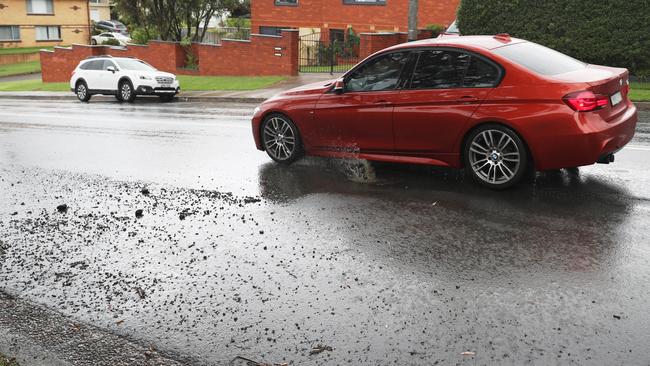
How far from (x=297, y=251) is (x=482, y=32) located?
52.6ft

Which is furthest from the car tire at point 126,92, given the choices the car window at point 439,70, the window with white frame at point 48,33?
the window with white frame at point 48,33

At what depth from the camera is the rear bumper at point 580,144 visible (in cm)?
670

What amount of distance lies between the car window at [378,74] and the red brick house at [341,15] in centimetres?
2287

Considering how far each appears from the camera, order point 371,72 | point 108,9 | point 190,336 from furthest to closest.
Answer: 1. point 108,9
2. point 371,72
3. point 190,336

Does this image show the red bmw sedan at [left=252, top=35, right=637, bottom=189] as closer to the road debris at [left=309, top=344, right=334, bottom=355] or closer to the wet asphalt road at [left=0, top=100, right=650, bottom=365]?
the wet asphalt road at [left=0, top=100, right=650, bottom=365]

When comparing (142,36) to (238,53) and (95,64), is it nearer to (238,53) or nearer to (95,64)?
(238,53)

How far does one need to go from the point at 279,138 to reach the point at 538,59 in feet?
11.7

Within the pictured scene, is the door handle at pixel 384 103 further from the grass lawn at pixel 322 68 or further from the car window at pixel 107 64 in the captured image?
the grass lawn at pixel 322 68

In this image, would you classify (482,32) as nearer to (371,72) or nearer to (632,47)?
(632,47)

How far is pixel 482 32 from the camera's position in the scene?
20047 mm

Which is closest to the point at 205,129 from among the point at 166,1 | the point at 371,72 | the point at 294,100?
the point at 294,100

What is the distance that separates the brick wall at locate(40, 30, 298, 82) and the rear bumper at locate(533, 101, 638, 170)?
2046 centimetres

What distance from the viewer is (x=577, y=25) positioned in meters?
18.5

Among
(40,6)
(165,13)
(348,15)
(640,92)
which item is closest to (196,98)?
(165,13)
